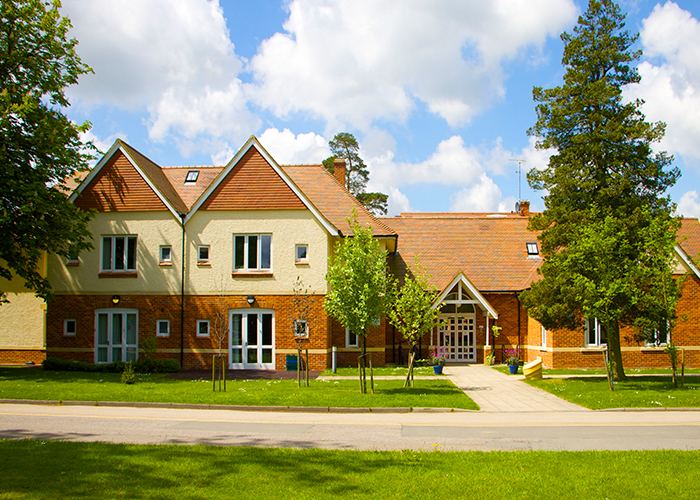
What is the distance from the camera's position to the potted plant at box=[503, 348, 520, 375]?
2303cm

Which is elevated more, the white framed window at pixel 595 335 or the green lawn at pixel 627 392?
the white framed window at pixel 595 335

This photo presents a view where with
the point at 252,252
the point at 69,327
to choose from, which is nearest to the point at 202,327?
the point at 252,252

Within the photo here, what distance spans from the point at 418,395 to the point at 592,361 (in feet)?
41.5

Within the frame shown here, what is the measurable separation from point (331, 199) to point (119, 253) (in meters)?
10.1

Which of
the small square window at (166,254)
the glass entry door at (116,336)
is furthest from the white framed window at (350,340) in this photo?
the glass entry door at (116,336)

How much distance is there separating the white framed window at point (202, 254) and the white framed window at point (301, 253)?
3.84 metres

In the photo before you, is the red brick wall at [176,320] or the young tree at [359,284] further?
the red brick wall at [176,320]

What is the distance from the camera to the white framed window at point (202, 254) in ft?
78.0

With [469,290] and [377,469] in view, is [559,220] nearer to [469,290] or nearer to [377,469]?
[469,290]

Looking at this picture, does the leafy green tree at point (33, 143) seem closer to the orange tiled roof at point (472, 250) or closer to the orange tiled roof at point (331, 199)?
the orange tiled roof at point (331, 199)

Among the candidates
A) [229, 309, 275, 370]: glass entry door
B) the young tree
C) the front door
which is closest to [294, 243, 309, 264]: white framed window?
[229, 309, 275, 370]: glass entry door

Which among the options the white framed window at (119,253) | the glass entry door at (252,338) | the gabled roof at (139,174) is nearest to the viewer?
the glass entry door at (252,338)

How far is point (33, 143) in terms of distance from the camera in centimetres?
1983

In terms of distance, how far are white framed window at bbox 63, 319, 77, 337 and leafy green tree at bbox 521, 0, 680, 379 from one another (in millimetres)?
18731
